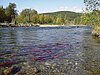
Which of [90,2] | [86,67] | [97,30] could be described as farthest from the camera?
[97,30]

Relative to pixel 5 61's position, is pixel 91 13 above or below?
above

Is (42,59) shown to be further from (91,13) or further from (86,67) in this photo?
(91,13)

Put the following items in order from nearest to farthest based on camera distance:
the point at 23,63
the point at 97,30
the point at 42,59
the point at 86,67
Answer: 1. the point at 86,67
2. the point at 23,63
3. the point at 42,59
4. the point at 97,30

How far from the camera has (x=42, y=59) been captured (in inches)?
856

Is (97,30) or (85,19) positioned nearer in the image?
(85,19)

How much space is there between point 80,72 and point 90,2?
28.0 meters

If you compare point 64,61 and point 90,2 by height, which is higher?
point 90,2

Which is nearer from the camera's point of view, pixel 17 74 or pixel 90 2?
pixel 17 74

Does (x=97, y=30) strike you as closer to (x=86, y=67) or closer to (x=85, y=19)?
(x=85, y=19)

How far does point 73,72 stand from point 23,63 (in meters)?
5.29

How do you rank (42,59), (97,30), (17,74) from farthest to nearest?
(97,30)
(42,59)
(17,74)

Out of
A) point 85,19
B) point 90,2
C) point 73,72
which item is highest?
point 90,2

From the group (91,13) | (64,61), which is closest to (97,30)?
(91,13)

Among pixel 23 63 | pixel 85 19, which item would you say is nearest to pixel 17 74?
pixel 23 63
